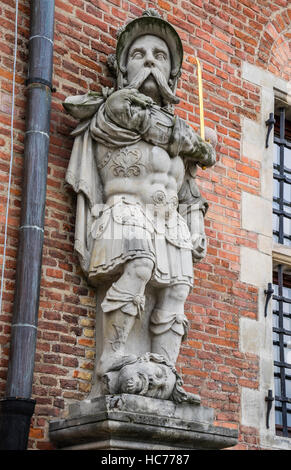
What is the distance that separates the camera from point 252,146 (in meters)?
7.12

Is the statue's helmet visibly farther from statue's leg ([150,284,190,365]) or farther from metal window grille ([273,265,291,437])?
metal window grille ([273,265,291,437])

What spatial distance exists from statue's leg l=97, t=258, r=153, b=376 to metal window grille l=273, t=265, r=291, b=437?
2.08m

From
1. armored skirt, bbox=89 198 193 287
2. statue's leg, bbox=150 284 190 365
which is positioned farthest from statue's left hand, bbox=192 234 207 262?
statue's leg, bbox=150 284 190 365

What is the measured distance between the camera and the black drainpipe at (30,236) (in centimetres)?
474

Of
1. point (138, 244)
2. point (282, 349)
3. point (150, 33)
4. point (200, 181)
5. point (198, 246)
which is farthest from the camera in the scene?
point (282, 349)

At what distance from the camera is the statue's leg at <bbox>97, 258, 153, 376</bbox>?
17.0 feet

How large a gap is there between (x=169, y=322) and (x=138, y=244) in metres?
0.60

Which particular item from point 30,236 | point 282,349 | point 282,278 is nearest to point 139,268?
point 30,236

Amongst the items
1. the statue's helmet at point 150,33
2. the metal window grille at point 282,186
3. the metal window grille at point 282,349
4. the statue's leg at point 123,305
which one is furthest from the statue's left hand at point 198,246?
the metal window grille at point 282,186

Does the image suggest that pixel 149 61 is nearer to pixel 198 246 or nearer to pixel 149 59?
pixel 149 59

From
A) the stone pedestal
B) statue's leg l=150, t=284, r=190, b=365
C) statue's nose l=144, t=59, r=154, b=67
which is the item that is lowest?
the stone pedestal

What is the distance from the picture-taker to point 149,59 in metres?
5.82
